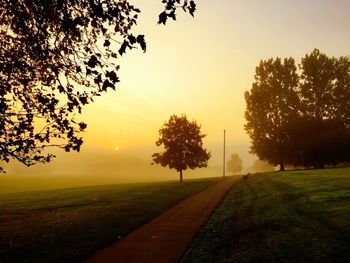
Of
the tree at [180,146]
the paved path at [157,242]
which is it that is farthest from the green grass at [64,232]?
the tree at [180,146]

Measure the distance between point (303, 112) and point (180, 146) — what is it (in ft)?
73.7

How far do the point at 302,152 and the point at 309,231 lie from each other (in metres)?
48.2

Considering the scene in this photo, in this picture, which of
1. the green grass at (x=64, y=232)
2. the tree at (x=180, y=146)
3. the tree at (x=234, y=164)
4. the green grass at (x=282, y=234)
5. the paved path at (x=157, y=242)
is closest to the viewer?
the green grass at (x=282, y=234)

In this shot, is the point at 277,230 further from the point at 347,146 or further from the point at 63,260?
the point at 347,146

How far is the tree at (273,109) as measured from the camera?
55.7 meters

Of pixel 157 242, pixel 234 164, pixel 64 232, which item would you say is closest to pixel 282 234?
pixel 157 242

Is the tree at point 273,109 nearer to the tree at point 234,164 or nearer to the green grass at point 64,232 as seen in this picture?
the green grass at point 64,232

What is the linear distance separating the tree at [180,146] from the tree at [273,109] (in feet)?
37.8

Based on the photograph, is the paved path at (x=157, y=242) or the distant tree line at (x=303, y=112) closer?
the paved path at (x=157, y=242)

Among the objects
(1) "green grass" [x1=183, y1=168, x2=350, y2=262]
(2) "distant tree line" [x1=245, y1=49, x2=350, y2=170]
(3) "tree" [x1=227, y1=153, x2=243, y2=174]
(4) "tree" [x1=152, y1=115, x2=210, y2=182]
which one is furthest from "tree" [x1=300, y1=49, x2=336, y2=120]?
(3) "tree" [x1=227, y1=153, x2=243, y2=174]

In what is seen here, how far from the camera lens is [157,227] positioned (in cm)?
1455

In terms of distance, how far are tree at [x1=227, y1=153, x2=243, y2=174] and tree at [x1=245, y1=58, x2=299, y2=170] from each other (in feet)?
328

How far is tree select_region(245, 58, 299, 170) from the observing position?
5572 centimetres

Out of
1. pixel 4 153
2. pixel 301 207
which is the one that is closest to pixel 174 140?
pixel 301 207
